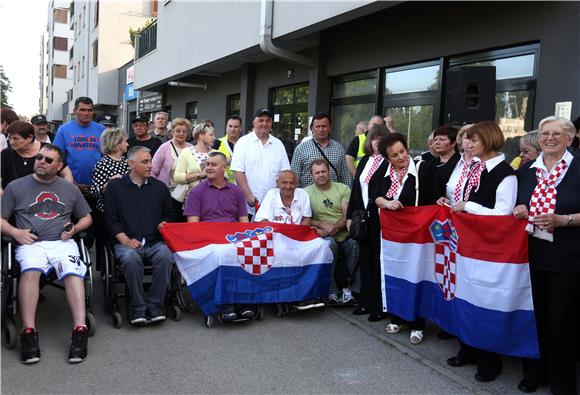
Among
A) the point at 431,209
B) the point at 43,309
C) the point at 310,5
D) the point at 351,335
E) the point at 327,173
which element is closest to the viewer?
the point at 431,209

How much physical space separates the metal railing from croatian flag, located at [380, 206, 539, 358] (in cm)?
1566

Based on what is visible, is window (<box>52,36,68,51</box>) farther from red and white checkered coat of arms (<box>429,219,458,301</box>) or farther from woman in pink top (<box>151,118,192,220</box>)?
red and white checkered coat of arms (<box>429,219,458,301</box>)

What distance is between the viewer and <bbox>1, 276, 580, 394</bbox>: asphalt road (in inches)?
143

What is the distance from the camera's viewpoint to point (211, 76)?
1619 centimetres

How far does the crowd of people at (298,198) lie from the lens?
352 centimetres

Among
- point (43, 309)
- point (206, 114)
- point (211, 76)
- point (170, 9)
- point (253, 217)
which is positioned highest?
point (170, 9)

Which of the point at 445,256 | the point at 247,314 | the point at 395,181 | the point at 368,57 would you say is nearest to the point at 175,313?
the point at 247,314

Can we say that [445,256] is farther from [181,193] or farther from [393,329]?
[181,193]

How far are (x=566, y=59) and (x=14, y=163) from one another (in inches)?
238

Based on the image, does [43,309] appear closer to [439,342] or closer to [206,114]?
[439,342]

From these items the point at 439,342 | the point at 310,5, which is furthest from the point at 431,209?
the point at 310,5

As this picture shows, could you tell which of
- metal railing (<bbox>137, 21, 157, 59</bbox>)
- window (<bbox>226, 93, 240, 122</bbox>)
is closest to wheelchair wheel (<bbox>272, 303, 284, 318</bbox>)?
window (<bbox>226, 93, 240, 122</bbox>)

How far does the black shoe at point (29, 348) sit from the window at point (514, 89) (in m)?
5.90

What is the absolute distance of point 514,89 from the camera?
6922 mm
